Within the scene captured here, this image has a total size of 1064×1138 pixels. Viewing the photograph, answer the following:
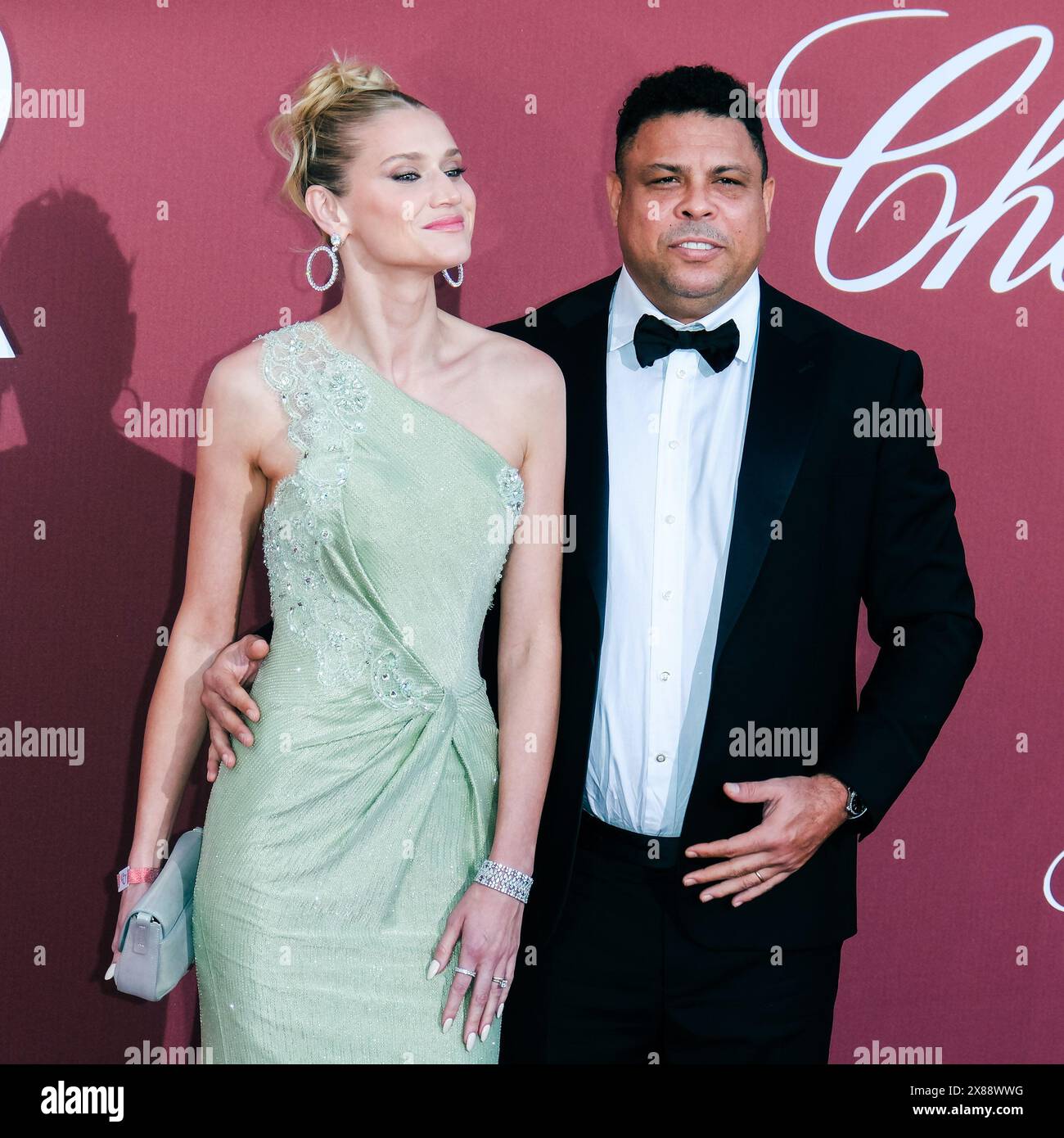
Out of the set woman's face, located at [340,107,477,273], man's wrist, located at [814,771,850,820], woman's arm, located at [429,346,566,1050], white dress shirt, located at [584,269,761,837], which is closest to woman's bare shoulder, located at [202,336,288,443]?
woman's face, located at [340,107,477,273]

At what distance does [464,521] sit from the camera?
2.19m

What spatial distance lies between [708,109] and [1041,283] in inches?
A: 38.2

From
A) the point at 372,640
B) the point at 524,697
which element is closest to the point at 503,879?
the point at 524,697

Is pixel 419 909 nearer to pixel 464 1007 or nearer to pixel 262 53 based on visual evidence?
pixel 464 1007

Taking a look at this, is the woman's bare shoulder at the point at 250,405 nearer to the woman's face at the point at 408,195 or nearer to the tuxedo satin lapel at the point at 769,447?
the woman's face at the point at 408,195

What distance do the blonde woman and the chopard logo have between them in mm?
938

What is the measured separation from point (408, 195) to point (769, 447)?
2.38 feet

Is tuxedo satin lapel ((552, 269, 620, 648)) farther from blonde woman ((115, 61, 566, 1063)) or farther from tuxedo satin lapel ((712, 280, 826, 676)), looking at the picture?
tuxedo satin lapel ((712, 280, 826, 676))

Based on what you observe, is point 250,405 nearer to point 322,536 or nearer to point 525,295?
point 322,536

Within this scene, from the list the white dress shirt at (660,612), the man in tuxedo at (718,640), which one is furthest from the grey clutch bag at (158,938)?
the white dress shirt at (660,612)

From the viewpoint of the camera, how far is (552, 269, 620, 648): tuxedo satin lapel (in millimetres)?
2271

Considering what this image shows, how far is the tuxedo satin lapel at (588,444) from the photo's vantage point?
7.45 ft

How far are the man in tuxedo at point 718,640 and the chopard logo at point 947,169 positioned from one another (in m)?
0.55
